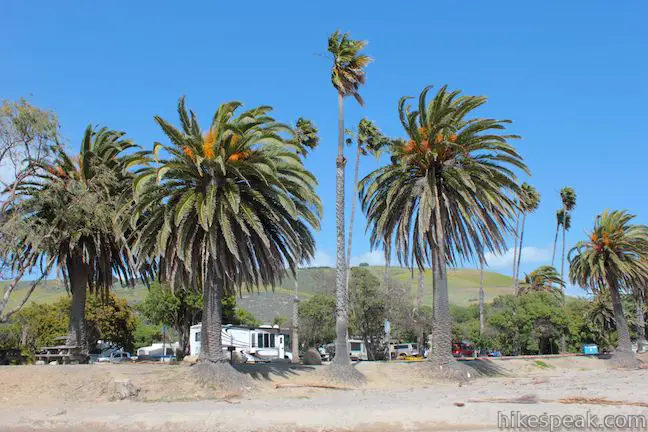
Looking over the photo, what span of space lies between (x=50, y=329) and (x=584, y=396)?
59.4m

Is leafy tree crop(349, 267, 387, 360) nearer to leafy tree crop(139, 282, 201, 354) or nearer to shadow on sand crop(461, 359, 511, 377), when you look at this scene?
shadow on sand crop(461, 359, 511, 377)

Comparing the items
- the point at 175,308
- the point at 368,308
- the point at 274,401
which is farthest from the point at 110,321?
the point at 274,401

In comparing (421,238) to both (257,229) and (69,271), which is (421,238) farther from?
(69,271)

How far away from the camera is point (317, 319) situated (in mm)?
61656

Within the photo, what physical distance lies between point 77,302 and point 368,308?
82.1ft

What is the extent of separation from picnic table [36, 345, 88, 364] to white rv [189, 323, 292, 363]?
47.5ft

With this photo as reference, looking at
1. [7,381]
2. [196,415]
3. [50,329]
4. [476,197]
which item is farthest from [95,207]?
[50,329]

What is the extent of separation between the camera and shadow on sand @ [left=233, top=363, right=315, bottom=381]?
80.4 feet

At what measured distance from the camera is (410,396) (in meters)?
21.5

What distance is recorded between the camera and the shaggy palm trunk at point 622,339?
4006 centimetres

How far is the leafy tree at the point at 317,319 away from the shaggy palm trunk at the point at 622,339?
26754 mm

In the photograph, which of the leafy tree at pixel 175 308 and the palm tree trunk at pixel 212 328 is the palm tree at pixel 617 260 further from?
the leafy tree at pixel 175 308

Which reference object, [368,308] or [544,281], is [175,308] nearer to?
[368,308]

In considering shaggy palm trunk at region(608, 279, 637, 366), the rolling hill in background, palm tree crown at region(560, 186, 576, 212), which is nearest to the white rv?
the rolling hill in background
